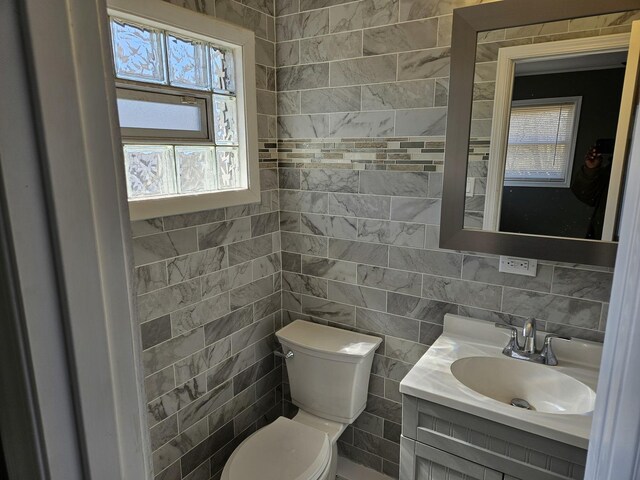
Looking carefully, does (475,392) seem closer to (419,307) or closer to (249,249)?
(419,307)

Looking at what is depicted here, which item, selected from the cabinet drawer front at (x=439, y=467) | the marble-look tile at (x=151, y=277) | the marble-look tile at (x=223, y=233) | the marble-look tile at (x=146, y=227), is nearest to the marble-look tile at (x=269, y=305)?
the marble-look tile at (x=223, y=233)

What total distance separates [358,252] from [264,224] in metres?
0.50

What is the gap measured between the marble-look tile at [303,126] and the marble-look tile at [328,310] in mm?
848

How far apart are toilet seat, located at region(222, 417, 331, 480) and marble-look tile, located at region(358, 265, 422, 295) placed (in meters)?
0.72

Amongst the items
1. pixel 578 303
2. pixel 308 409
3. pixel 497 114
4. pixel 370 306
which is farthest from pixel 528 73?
pixel 308 409

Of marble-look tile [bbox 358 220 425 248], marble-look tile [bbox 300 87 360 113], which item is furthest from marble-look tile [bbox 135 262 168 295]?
marble-look tile [bbox 300 87 360 113]

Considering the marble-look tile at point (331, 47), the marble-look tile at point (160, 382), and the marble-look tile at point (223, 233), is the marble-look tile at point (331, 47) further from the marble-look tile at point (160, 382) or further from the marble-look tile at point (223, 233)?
the marble-look tile at point (160, 382)

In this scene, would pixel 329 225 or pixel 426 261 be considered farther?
pixel 329 225

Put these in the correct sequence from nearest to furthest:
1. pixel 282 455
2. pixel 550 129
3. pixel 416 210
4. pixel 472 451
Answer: pixel 472 451
pixel 550 129
pixel 282 455
pixel 416 210

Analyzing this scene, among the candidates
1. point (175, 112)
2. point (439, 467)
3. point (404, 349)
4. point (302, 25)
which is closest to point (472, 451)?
point (439, 467)

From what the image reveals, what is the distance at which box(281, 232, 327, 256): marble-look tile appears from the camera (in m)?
2.11

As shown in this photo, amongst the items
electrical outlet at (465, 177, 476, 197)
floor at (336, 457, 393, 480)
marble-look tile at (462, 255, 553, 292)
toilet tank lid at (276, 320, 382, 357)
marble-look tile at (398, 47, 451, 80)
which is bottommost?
floor at (336, 457, 393, 480)

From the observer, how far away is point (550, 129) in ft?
4.95

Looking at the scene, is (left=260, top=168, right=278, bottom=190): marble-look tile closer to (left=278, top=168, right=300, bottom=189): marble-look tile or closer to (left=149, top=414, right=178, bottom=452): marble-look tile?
(left=278, top=168, right=300, bottom=189): marble-look tile
